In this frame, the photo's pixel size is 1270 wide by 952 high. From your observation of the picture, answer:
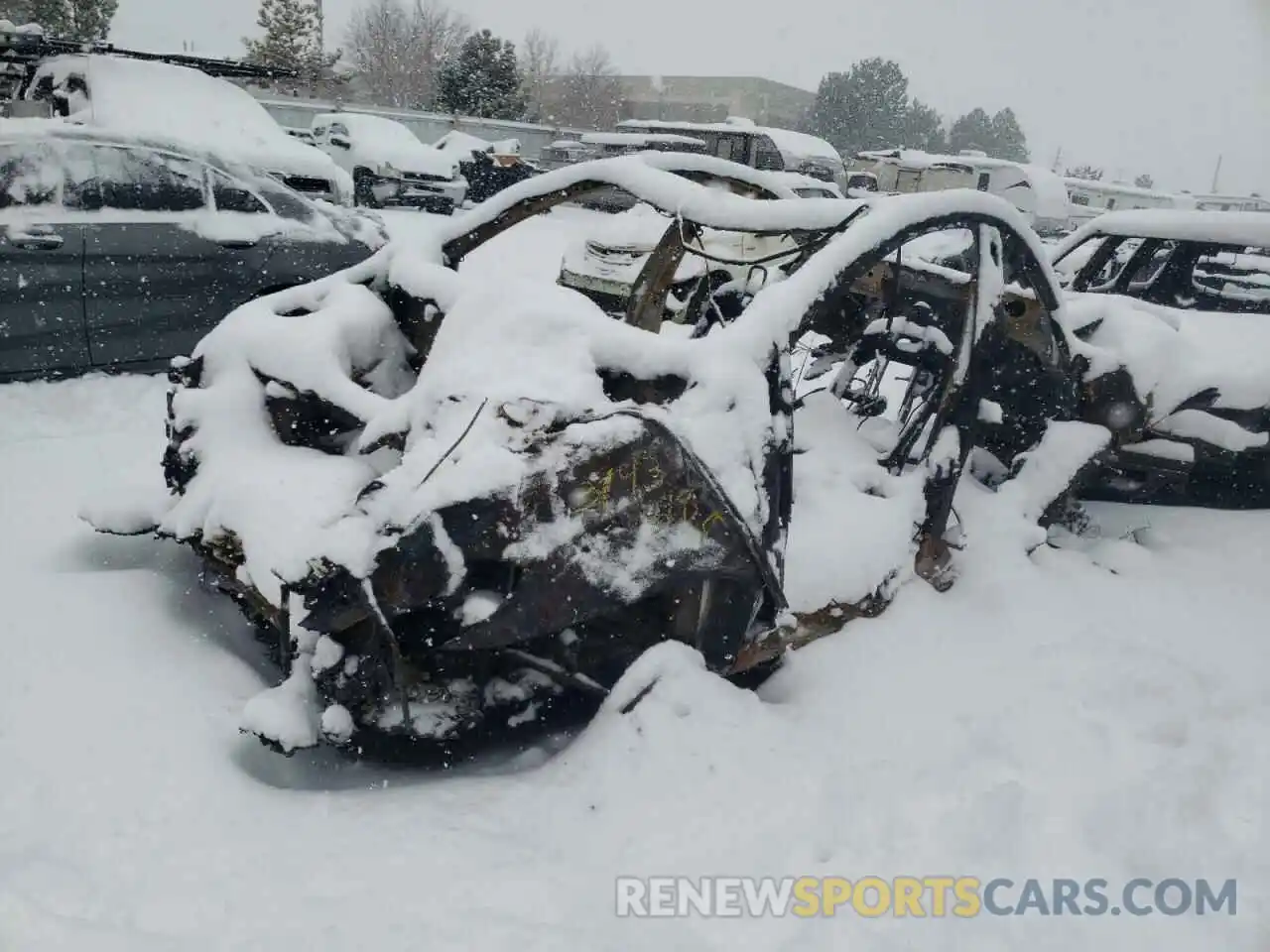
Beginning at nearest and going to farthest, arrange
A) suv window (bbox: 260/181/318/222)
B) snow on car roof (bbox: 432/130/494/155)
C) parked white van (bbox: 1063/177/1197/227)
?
suv window (bbox: 260/181/318/222)
snow on car roof (bbox: 432/130/494/155)
parked white van (bbox: 1063/177/1197/227)

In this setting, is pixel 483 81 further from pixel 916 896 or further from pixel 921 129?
pixel 916 896

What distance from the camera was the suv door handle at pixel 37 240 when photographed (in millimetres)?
5117

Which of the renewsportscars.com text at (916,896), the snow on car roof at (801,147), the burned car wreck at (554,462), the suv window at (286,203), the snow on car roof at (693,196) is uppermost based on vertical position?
the snow on car roof at (801,147)

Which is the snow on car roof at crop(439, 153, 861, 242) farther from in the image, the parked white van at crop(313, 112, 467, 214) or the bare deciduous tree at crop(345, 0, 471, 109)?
the bare deciduous tree at crop(345, 0, 471, 109)

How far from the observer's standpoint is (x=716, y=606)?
278 cm

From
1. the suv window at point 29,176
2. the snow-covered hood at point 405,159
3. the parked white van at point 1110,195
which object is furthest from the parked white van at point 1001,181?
the suv window at point 29,176

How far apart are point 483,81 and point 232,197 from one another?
30.1 m

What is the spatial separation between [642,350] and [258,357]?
1471mm

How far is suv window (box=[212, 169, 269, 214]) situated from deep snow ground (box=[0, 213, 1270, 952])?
127 inches

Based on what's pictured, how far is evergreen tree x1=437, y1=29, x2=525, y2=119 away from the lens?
3309cm

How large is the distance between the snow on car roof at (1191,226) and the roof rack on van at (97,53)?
7007mm

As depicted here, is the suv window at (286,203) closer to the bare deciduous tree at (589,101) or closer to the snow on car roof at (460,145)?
the snow on car roof at (460,145)

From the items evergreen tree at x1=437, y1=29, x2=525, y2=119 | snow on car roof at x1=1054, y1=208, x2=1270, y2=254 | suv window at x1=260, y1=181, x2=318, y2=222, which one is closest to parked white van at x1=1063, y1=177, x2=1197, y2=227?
evergreen tree at x1=437, y1=29, x2=525, y2=119

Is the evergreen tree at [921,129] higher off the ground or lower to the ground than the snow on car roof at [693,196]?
higher
